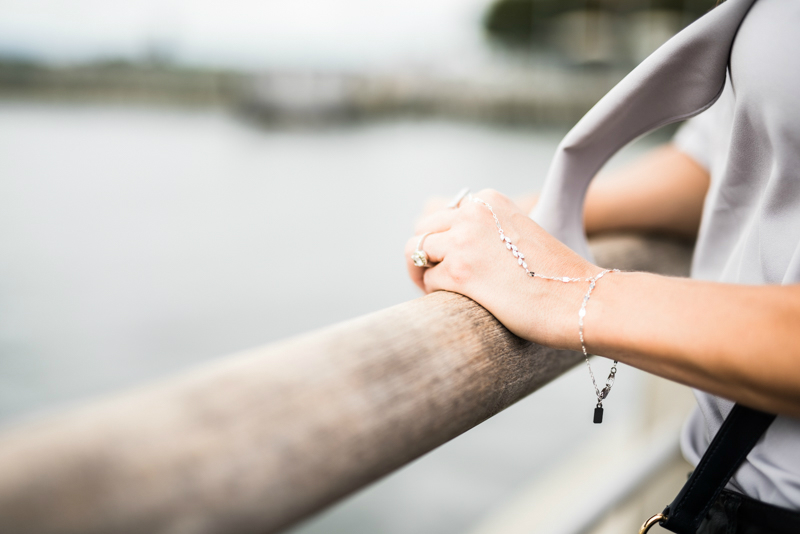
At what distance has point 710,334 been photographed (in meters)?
0.34

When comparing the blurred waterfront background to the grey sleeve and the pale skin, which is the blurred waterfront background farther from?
the pale skin

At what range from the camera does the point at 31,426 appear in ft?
0.73

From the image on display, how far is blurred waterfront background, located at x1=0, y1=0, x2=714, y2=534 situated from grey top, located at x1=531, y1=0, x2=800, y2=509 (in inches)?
34.5

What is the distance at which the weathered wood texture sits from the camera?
0.67 ft

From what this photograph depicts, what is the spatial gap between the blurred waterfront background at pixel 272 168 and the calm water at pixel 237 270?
3 centimetres

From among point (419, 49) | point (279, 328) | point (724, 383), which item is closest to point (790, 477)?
A: point (724, 383)

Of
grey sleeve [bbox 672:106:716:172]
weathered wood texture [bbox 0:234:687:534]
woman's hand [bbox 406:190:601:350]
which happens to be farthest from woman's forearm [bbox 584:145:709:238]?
weathered wood texture [bbox 0:234:687:534]

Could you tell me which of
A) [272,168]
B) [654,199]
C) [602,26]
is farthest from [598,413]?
[272,168]

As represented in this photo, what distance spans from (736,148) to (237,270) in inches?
256

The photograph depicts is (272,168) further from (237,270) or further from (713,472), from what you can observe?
(713,472)

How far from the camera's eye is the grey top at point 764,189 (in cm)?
41

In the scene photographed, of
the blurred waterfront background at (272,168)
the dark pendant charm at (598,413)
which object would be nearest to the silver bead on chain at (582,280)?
the dark pendant charm at (598,413)

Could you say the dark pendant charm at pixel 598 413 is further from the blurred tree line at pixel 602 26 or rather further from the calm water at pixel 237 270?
the blurred tree line at pixel 602 26

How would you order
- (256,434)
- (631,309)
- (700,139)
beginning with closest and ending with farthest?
(256,434) → (631,309) → (700,139)
